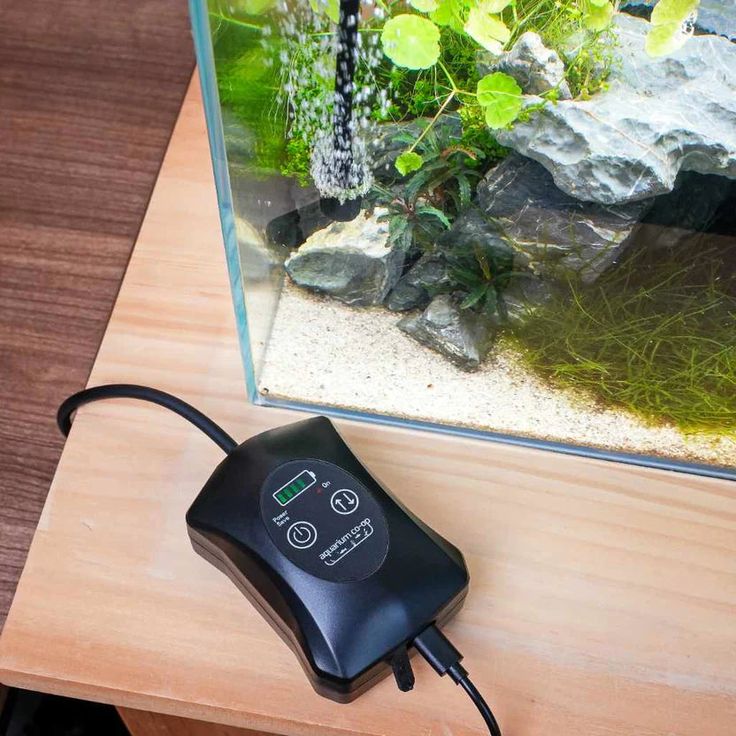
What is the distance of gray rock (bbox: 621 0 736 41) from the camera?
0.36 m

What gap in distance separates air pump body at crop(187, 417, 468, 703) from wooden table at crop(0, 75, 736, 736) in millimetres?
30

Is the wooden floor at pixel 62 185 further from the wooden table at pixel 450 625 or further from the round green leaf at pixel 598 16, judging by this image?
the round green leaf at pixel 598 16

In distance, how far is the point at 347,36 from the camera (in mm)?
404

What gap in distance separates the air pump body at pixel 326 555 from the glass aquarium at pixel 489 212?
0.09m

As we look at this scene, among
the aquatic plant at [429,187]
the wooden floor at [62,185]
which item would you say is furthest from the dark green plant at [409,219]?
the wooden floor at [62,185]

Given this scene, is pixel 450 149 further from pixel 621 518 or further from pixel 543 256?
pixel 621 518

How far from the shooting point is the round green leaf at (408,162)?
45 centimetres

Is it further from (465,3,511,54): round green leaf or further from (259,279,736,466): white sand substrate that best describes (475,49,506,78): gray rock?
(259,279,736,466): white sand substrate

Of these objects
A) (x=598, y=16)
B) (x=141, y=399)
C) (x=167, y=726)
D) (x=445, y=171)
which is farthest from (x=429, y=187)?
(x=167, y=726)

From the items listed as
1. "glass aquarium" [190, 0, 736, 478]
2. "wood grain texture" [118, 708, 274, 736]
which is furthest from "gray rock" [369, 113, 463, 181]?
"wood grain texture" [118, 708, 274, 736]

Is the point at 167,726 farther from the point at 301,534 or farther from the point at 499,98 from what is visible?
the point at 499,98

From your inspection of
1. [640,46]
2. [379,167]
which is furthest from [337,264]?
[640,46]

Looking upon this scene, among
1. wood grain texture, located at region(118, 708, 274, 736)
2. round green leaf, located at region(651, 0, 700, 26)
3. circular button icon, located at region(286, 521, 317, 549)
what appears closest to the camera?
round green leaf, located at region(651, 0, 700, 26)

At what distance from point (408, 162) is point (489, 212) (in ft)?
0.18
